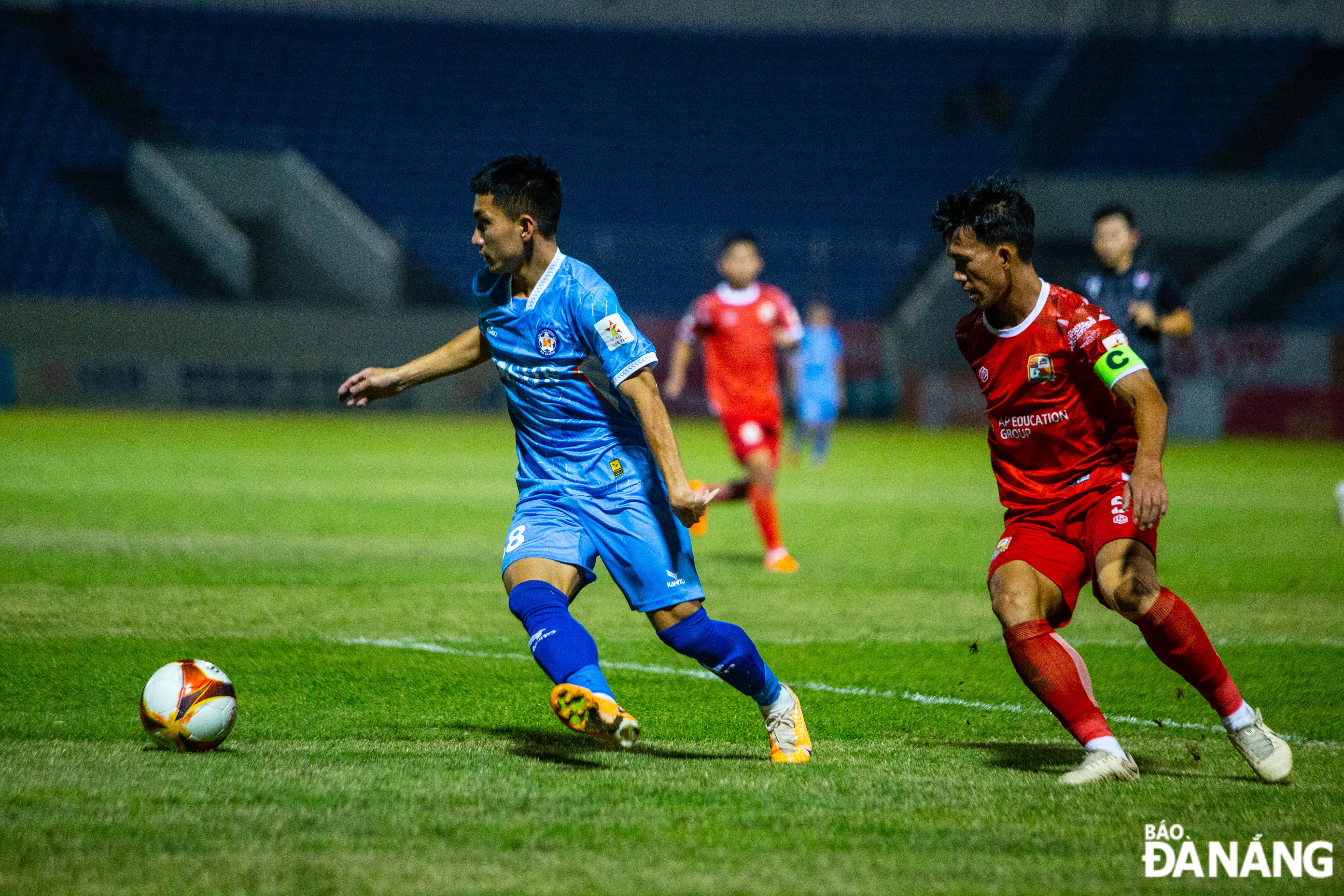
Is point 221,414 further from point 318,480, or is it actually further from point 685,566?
point 685,566

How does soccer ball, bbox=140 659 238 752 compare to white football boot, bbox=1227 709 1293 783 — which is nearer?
white football boot, bbox=1227 709 1293 783

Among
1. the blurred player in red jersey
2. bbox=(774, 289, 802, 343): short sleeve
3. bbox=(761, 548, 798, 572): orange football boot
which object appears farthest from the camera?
bbox=(774, 289, 802, 343): short sleeve

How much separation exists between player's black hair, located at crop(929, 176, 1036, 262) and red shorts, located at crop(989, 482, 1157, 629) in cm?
81

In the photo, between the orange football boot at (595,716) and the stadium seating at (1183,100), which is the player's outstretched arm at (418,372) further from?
the stadium seating at (1183,100)

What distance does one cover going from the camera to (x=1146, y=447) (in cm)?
420

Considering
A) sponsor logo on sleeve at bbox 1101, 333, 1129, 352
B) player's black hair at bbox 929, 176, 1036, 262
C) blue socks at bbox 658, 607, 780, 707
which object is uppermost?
player's black hair at bbox 929, 176, 1036, 262

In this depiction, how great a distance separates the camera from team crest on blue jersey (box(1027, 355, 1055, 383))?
4551mm

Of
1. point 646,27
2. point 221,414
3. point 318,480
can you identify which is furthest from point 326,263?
point 318,480

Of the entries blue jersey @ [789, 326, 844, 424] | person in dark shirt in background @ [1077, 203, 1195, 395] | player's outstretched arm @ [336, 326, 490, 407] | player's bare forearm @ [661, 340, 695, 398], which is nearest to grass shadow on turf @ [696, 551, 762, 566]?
player's bare forearm @ [661, 340, 695, 398]

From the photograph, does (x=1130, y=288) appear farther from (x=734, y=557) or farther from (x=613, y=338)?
(x=613, y=338)

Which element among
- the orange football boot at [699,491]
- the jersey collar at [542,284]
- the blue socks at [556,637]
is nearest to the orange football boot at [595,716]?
the blue socks at [556,637]

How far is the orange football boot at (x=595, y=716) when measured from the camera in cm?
392

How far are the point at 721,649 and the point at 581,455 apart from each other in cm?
78

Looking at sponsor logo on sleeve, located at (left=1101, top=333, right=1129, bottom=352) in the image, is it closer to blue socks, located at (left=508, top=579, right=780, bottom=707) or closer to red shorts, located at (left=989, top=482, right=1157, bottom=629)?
red shorts, located at (left=989, top=482, right=1157, bottom=629)
